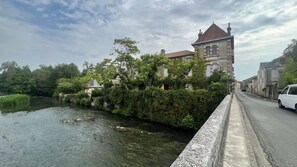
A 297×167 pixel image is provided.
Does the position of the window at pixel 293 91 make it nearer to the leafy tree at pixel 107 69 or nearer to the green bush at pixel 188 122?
the green bush at pixel 188 122

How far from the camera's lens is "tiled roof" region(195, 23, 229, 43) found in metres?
24.9

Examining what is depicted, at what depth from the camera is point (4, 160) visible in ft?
28.1

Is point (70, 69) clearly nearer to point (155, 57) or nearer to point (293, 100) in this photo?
point (155, 57)

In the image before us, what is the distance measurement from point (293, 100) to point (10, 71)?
73.0 metres

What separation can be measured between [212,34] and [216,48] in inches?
102

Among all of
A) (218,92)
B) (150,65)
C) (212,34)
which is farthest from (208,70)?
(218,92)

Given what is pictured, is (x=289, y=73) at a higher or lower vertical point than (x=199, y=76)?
higher

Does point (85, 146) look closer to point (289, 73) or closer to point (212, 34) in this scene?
point (212, 34)

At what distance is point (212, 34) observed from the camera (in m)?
25.7

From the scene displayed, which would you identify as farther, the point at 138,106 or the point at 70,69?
the point at 70,69

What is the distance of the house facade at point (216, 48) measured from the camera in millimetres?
23969

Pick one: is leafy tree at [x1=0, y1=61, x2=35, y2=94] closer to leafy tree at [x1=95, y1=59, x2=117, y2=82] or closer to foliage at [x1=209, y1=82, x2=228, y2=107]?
leafy tree at [x1=95, y1=59, x2=117, y2=82]

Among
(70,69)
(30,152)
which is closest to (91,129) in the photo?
(30,152)

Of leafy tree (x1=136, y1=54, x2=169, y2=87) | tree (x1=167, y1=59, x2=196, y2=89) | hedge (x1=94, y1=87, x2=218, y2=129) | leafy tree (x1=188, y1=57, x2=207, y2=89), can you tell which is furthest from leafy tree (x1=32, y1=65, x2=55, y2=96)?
leafy tree (x1=188, y1=57, x2=207, y2=89)
